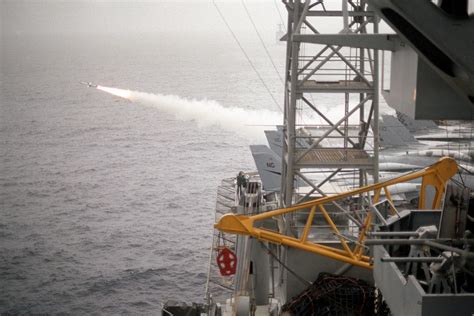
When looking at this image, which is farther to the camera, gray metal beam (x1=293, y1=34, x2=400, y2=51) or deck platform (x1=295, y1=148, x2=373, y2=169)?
deck platform (x1=295, y1=148, x2=373, y2=169)

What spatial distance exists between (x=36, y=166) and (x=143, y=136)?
23.6 m

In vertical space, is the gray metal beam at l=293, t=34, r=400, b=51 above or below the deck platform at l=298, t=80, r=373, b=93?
above

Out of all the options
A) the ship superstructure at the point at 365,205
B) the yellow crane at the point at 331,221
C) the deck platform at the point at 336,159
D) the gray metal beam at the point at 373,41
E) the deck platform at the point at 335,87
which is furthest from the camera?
the deck platform at the point at 336,159

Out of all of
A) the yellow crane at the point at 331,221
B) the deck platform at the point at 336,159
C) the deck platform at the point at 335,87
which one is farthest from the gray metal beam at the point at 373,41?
the deck platform at the point at 336,159

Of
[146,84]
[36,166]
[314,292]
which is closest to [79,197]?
[36,166]

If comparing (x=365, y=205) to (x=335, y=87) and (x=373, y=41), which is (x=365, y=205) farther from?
(x=373, y=41)

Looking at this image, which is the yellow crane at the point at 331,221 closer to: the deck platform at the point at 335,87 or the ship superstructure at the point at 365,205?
the ship superstructure at the point at 365,205

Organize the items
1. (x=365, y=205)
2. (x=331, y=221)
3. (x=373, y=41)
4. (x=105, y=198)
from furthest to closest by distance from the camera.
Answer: (x=105, y=198) < (x=365, y=205) < (x=331, y=221) < (x=373, y=41)

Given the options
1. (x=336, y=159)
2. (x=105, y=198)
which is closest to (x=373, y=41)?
(x=336, y=159)

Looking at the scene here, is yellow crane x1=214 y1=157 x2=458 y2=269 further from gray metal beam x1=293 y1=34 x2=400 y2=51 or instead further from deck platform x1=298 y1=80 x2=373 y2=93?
gray metal beam x1=293 y1=34 x2=400 y2=51

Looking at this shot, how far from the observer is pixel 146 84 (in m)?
161

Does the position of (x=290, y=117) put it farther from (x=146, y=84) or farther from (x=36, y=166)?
(x=146, y=84)

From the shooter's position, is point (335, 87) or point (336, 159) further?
point (336, 159)

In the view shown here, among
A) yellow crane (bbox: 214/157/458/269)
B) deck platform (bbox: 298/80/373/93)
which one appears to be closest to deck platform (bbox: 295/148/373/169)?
deck platform (bbox: 298/80/373/93)
